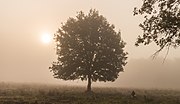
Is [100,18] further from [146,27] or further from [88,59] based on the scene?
[146,27]

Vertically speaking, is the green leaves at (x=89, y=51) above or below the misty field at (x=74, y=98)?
above

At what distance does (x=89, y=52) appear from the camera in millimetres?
63969

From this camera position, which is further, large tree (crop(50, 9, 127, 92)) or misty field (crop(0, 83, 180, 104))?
large tree (crop(50, 9, 127, 92))

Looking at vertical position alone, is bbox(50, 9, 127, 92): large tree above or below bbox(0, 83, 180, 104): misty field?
above

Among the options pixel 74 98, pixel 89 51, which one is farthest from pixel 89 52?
pixel 74 98

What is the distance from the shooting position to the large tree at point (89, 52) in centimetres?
6341

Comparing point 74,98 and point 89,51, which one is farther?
point 89,51

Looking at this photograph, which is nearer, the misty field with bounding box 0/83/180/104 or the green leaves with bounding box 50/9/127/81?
the misty field with bounding box 0/83/180/104

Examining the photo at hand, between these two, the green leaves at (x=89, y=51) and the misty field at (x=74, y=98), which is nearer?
the misty field at (x=74, y=98)

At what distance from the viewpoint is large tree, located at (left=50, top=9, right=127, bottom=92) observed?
208ft

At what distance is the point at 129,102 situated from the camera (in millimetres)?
41531

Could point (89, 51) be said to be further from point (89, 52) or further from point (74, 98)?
point (74, 98)

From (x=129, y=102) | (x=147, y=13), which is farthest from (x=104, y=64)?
(x=147, y=13)

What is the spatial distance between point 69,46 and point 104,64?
727 cm
